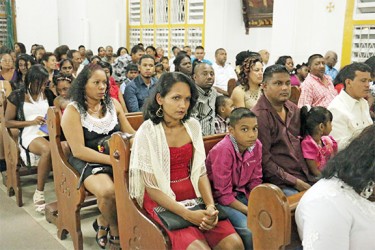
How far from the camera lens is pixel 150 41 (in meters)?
10.9

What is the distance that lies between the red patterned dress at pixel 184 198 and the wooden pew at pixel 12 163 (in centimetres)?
194

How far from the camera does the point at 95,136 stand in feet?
9.50

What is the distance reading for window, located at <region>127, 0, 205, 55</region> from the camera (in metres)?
9.10

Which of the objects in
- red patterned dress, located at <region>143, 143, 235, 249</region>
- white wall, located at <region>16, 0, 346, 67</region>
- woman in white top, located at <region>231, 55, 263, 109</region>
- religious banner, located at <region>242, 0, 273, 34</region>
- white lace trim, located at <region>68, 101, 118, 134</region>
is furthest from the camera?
religious banner, located at <region>242, 0, 273, 34</region>

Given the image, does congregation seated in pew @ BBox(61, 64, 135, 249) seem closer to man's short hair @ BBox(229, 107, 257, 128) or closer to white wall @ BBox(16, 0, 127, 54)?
man's short hair @ BBox(229, 107, 257, 128)

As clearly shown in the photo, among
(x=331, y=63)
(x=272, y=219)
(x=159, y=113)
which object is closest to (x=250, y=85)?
(x=159, y=113)

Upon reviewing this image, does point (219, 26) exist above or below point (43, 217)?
above

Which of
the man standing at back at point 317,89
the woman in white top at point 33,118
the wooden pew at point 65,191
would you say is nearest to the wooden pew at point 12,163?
the woman in white top at point 33,118

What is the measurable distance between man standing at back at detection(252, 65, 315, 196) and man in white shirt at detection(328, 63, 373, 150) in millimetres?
544

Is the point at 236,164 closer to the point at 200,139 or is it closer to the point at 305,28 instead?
the point at 200,139

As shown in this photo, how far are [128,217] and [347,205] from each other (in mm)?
1322

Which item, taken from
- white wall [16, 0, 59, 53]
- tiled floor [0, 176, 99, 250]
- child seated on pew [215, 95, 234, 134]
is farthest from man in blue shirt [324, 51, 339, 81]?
white wall [16, 0, 59, 53]

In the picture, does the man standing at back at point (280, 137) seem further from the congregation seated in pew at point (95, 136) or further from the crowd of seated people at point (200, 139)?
the congregation seated in pew at point (95, 136)

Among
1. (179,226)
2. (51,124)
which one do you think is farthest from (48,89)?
(179,226)
